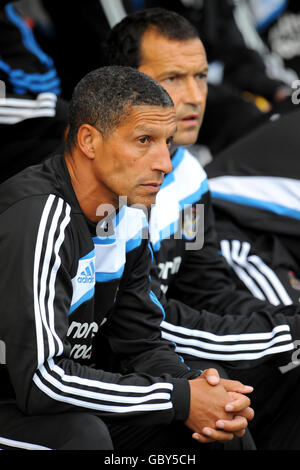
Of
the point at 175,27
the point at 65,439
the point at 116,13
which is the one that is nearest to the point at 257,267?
the point at 175,27

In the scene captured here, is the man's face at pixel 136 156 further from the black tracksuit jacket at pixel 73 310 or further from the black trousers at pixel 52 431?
the black trousers at pixel 52 431

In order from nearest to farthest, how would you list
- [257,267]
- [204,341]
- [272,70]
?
[204,341], [257,267], [272,70]

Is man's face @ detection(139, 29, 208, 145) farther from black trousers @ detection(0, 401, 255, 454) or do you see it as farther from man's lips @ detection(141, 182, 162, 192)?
black trousers @ detection(0, 401, 255, 454)

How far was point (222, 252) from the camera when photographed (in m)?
2.62

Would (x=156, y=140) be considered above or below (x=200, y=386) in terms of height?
above

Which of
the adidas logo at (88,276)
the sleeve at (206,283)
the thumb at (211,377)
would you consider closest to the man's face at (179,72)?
the sleeve at (206,283)

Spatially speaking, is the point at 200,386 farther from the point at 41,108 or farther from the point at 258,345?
the point at 41,108

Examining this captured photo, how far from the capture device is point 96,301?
183 centimetres

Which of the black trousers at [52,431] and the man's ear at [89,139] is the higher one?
the man's ear at [89,139]

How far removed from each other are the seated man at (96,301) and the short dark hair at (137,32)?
55cm

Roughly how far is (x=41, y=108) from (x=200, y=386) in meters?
1.29

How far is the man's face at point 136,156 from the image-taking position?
1670 mm

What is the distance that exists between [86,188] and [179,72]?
660 millimetres

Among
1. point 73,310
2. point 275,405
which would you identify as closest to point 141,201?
point 73,310
